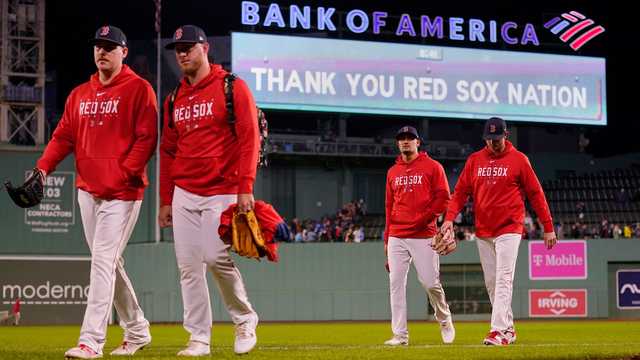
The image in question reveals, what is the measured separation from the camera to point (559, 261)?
29844 mm

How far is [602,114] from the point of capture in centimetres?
3897

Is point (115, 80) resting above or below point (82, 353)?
above

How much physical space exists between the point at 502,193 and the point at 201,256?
14.0 ft

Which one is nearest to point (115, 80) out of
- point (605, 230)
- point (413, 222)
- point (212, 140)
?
point (212, 140)

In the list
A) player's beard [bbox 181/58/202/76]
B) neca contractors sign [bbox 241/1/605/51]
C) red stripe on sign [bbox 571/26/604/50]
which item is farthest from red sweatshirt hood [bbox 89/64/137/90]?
red stripe on sign [bbox 571/26/604/50]

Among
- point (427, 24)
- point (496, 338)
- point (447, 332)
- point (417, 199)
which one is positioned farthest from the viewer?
A: point (427, 24)

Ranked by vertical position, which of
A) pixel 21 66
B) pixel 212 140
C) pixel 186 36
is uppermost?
pixel 21 66

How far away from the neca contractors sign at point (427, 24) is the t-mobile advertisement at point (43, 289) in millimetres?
12316

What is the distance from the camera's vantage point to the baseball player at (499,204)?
385 inches

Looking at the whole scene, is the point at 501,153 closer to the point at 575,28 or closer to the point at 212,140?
the point at 212,140

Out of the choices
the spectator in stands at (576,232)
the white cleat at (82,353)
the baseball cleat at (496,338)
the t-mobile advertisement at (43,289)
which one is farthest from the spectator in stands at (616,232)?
the white cleat at (82,353)

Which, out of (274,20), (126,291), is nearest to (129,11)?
(274,20)

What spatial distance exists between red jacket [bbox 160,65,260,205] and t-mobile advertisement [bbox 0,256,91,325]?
20.7 metres

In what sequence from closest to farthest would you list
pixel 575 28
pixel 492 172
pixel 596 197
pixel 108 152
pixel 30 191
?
1. pixel 108 152
2. pixel 30 191
3. pixel 492 172
4. pixel 596 197
5. pixel 575 28
